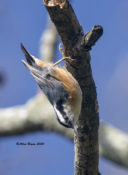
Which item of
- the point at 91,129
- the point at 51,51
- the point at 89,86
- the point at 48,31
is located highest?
the point at 48,31

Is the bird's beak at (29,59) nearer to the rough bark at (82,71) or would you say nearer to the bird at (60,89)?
the bird at (60,89)

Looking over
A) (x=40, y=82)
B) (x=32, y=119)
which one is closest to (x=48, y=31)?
(x=32, y=119)

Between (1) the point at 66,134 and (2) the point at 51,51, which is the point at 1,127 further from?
(2) the point at 51,51

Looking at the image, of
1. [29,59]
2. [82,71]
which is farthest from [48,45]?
[82,71]

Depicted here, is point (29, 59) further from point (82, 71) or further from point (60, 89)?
point (82, 71)

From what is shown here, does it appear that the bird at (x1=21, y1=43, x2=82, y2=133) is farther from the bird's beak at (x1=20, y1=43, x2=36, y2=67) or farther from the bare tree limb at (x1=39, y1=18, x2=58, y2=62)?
the bare tree limb at (x1=39, y1=18, x2=58, y2=62)

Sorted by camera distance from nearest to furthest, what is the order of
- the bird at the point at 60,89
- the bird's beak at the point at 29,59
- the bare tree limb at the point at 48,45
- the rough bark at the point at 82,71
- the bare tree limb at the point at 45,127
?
the rough bark at the point at 82,71, the bird at the point at 60,89, the bird's beak at the point at 29,59, the bare tree limb at the point at 45,127, the bare tree limb at the point at 48,45

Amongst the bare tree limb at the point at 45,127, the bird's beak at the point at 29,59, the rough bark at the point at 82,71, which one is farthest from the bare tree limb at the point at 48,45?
the rough bark at the point at 82,71
